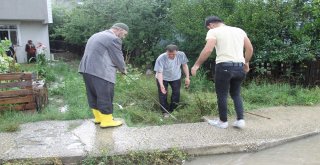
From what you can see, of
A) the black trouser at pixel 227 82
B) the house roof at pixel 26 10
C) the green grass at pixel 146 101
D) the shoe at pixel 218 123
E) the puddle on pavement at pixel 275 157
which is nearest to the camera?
the puddle on pavement at pixel 275 157

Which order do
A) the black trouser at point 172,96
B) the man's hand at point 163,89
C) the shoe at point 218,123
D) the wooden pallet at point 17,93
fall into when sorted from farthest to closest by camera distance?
the black trouser at point 172,96 < the man's hand at point 163,89 < the wooden pallet at point 17,93 < the shoe at point 218,123

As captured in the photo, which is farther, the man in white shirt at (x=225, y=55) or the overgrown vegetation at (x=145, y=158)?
the man in white shirt at (x=225, y=55)

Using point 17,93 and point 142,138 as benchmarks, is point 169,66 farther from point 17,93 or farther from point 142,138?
point 17,93

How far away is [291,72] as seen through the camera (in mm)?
9086

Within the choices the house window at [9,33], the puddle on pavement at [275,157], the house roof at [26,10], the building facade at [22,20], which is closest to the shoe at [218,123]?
the puddle on pavement at [275,157]

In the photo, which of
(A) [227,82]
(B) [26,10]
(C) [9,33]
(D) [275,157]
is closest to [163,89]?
(A) [227,82]

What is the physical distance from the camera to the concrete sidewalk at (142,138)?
4.21 metres

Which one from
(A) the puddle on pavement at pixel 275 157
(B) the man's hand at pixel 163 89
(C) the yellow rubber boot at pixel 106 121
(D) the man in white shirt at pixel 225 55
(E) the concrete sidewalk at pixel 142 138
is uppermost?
(D) the man in white shirt at pixel 225 55

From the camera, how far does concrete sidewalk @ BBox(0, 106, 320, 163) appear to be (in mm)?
4215

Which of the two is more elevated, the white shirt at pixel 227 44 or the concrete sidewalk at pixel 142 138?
the white shirt at pixel 227 44

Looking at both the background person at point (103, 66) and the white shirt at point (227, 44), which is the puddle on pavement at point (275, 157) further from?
the background person at point (103, 66)

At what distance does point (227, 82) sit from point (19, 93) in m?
3.75

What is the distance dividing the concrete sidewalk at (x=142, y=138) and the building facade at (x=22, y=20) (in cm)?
1490

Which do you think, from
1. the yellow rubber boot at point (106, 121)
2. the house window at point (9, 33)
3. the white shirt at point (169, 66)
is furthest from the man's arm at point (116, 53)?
the house window at point (9, 33)
